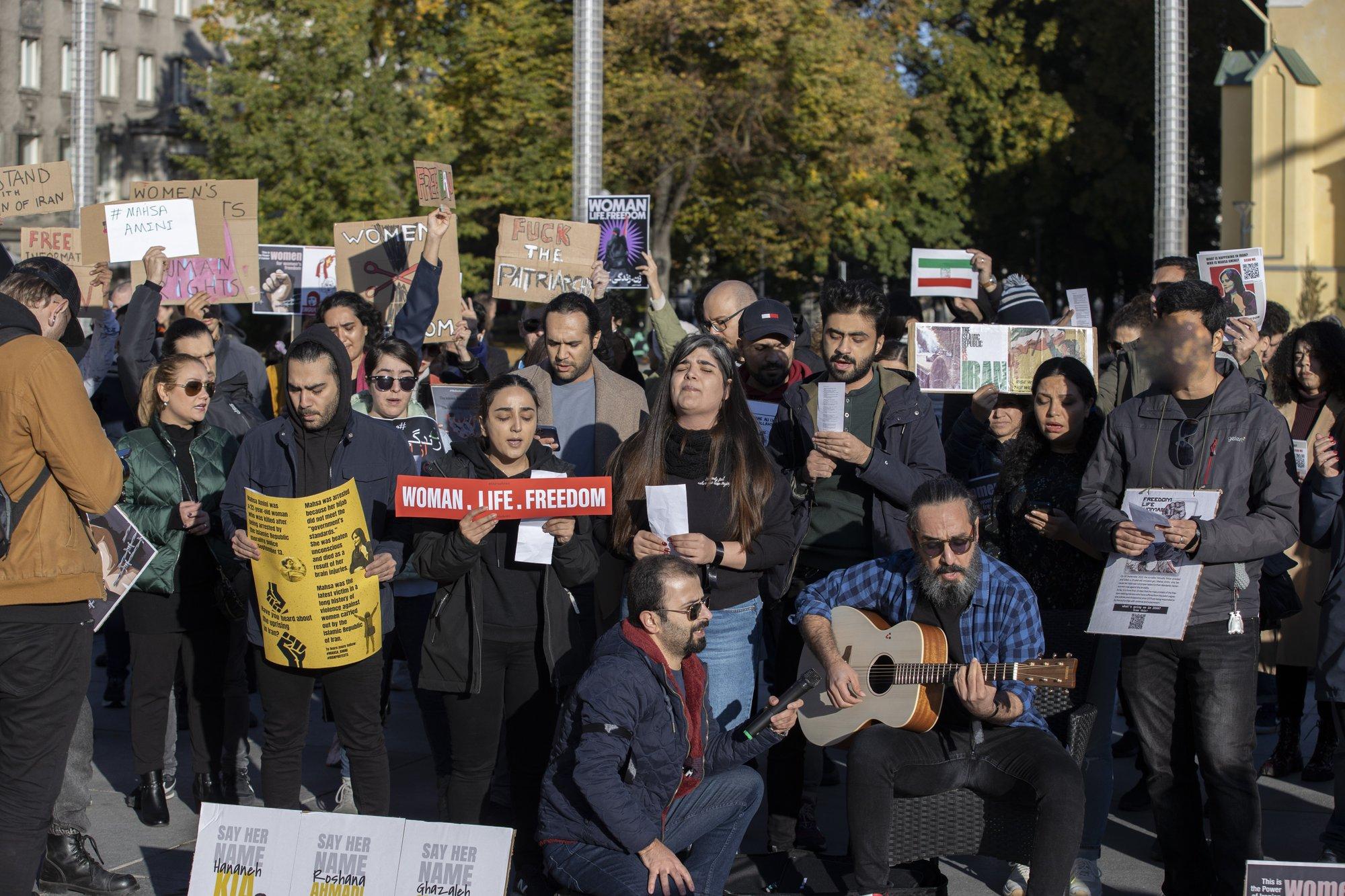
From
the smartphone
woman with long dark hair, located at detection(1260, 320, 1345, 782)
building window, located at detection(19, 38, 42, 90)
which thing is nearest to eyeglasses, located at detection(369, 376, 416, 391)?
the smartphone

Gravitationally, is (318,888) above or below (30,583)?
below

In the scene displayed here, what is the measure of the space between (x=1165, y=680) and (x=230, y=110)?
34.6 meters

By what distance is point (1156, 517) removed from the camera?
492 cm

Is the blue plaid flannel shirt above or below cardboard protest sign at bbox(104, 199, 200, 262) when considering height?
below

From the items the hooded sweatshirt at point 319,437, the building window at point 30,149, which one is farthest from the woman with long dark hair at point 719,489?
the building window at point 30,149

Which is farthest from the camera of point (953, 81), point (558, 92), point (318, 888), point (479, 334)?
point (953, 81)

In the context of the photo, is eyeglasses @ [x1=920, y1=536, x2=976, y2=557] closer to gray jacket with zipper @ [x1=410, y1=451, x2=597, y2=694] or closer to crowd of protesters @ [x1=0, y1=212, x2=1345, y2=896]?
crowd of protesters @ [x1=0, y1=212, x2=1345, y2=896]

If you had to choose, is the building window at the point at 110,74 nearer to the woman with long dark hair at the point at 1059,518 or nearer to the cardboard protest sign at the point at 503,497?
the cardboard protest sign at the point at 503,497

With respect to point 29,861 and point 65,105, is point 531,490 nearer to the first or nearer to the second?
point 29,861

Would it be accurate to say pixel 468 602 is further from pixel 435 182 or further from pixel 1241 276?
pixel 1241 276

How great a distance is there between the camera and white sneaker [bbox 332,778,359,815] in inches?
254

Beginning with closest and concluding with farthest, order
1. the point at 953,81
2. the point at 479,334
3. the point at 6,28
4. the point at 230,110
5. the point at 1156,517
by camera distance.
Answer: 1. the point at 1156,517
2. the point at 479,334
3. the point at 230,110
4. the point at 953,81
5. the point at 6,28

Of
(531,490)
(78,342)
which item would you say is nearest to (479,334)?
(78,342)

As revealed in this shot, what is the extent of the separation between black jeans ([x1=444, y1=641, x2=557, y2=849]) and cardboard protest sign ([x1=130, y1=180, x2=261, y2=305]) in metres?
4.46
